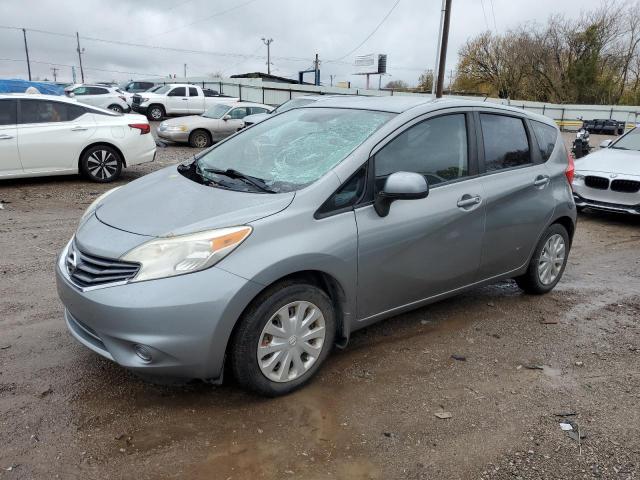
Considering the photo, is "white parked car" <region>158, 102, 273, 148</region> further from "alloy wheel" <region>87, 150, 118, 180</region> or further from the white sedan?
the white sedan

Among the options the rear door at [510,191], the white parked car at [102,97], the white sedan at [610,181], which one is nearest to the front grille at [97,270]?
the rear door at [510,191]

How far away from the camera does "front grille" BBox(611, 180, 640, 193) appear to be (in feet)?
25.9

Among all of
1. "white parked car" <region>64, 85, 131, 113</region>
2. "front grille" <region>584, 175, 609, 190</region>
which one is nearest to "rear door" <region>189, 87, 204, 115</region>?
"white parked car" <region>64, 85, 131, 113</region>

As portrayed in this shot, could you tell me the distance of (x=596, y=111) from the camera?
4362 cm

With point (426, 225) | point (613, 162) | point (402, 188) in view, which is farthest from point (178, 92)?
point (402, 188)

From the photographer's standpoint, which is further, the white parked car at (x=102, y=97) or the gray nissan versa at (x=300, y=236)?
Answer: the white parked car at (x=102, y=97)

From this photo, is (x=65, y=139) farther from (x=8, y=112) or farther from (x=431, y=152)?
(x=431, y=152)

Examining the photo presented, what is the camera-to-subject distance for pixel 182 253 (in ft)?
8.97

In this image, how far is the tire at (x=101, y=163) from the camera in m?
9.28

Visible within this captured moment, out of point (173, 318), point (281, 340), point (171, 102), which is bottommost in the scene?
point (281, 340)

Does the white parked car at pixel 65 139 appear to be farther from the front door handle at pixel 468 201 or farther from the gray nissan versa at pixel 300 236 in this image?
the front door handle at pixel 468 201

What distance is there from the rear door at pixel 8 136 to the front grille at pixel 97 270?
21.6ft

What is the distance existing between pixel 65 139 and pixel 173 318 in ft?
24.6

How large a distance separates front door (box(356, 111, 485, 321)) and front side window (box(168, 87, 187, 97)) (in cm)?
2288
